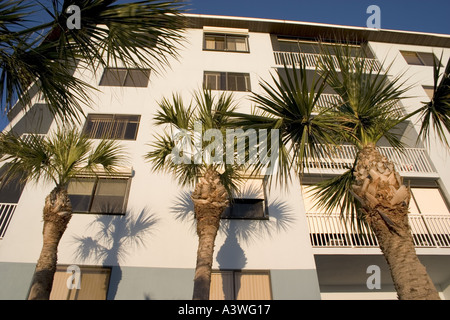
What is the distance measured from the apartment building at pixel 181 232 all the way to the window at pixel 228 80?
51 mm

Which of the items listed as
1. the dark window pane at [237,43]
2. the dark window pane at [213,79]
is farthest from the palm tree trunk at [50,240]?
the dark window pane at [237,43]

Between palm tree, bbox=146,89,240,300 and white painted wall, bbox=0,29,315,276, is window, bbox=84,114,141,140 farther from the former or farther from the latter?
palm tree, bbox=146,89,240,300

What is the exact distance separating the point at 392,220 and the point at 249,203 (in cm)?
555

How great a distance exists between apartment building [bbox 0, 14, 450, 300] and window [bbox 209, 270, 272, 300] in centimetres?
3

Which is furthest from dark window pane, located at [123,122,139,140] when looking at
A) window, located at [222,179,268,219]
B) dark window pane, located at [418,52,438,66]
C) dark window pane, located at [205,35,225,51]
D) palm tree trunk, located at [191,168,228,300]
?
dark window pane, located at [418,52,438,66]

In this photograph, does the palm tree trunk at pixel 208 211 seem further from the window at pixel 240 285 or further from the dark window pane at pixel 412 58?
the dark window pane at pixel 412 58

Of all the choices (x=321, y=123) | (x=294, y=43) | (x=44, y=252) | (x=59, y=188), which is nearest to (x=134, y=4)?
(x=321, y=123)

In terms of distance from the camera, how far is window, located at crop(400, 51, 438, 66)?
15.4m

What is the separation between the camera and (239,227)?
27.4ft

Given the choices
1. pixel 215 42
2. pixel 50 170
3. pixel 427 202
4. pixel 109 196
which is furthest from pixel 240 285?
pixel 215 42

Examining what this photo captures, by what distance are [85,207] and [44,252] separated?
3.30 m

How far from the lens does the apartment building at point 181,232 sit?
7301 millimetres
